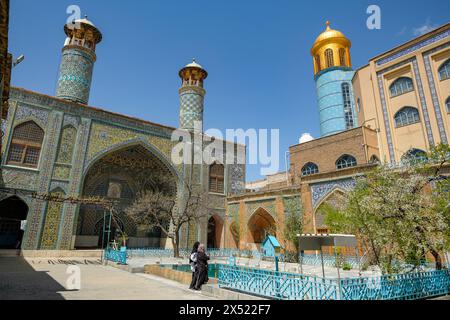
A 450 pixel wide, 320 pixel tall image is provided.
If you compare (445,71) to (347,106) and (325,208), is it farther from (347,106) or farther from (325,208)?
(325,208)

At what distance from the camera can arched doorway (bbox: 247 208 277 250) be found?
17641 mm

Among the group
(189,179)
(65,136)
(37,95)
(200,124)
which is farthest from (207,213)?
(37,95)

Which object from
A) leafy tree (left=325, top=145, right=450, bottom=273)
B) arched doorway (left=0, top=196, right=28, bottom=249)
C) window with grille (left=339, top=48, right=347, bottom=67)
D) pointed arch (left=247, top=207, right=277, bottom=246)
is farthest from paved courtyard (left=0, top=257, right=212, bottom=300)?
window with grille (left=339, top=48, right=347, bottom=67)

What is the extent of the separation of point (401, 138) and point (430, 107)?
185 cm

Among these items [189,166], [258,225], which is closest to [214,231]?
[258,225]

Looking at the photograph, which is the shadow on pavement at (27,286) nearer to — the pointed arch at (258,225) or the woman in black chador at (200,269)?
the woman in black chador at (200,269)

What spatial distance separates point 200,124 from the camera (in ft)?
64.8

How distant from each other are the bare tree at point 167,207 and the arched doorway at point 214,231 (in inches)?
80.6

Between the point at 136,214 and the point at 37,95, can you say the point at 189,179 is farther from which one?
the point at 37,95

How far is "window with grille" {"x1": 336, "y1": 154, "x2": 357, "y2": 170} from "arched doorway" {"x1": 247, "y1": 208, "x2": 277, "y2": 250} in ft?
16.4

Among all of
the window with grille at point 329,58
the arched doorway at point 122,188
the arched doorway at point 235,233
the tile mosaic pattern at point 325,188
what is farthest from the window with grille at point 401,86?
the arched doorway at point 122,188

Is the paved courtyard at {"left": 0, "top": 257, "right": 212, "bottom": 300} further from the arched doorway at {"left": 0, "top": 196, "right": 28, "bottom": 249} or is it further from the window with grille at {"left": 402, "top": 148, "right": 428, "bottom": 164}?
the arched doorway at {"left": 0, "top": 196, "right": 28, "bottom": 249}

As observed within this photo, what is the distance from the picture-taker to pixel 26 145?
13.4 meters

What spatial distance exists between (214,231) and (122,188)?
6.80 m
